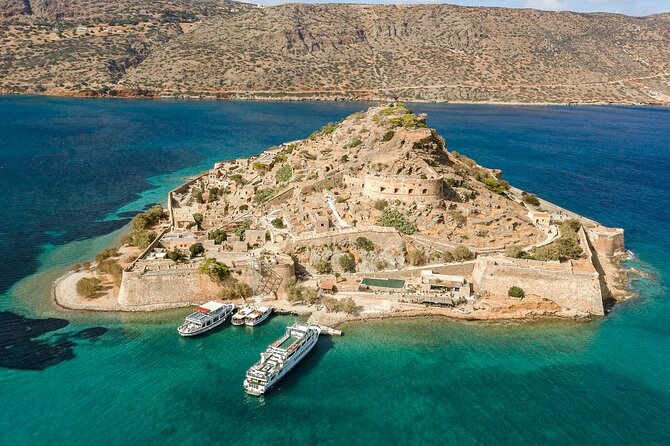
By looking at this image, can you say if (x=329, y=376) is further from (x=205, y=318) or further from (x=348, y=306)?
(x=205, y=318)

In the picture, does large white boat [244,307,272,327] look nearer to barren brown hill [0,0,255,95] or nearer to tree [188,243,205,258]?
tree [188,243,205,258]

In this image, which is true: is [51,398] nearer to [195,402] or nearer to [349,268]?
[195,402]

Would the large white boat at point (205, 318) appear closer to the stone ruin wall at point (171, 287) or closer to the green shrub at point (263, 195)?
the stone ruin wall at point (171, 287)

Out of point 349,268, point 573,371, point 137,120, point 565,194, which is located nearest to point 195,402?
point 349,268

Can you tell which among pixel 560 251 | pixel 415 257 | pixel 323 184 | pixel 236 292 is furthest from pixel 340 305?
Answer: pixel 560 251

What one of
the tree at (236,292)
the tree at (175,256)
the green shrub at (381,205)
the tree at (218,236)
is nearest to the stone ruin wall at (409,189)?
the green shrub at (381,205)

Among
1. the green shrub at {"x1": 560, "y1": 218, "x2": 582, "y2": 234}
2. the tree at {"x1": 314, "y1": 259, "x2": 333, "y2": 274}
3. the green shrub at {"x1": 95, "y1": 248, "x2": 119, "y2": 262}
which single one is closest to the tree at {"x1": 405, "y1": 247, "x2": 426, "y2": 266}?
the tree at {"x1": 314, "y1": 259, "x2": 333, "y2": 274}
